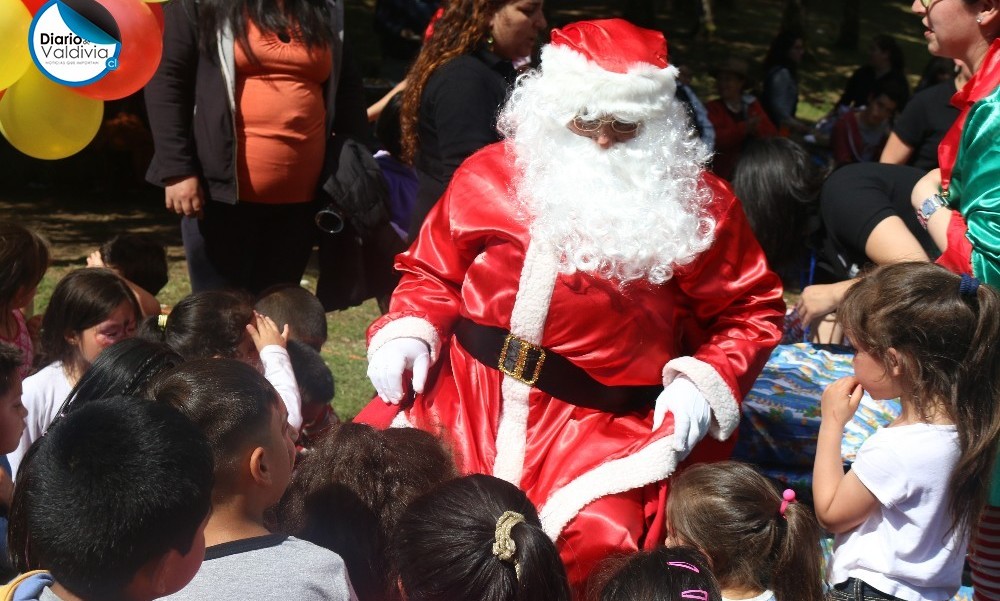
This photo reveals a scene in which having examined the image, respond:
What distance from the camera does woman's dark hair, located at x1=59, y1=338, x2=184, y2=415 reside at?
2656 millimetres

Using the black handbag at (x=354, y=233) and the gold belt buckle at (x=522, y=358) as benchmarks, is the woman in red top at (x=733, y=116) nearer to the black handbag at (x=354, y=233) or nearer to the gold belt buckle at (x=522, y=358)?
the black handbag at (x=354, y=233)

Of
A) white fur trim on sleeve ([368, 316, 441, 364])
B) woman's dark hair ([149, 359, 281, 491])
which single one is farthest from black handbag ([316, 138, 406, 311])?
woman's dark hair ([149, 359, 281, 491])

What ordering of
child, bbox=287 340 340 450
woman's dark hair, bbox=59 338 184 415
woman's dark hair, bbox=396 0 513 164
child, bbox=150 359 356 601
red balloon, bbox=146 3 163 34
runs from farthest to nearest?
woman's dark hair, bbox=396 0 513 164 < child, bbox=287 340 340 450 < red balloon, bbox=146 3 163 34 < woman's dark hair, bbox=59 338 184 415 < child, bbox=150 359 356 601

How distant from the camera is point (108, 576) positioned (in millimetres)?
1618

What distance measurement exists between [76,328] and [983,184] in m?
2.59

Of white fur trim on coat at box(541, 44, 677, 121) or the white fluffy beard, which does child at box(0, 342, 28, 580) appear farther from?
white fur trim on coat at box(541, 44, 677, 121)

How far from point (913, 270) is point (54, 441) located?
1.90 m

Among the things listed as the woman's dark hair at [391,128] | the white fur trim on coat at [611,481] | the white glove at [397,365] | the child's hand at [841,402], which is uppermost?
the child's hand at [841,402]

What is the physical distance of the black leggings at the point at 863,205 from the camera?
3686mm

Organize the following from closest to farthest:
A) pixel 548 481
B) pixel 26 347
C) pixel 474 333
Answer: pixel 548 481 → pixel 474 333 → pixel 26 347

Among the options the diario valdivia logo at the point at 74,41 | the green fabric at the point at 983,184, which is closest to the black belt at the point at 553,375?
the green fabric at the point at 983,184

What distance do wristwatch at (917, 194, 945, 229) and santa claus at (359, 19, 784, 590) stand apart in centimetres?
56

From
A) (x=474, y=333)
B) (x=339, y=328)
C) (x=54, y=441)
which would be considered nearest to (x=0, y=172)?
(x=339, y=328)

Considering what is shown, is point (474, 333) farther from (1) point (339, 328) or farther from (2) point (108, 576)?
(1) point (339, 328)
